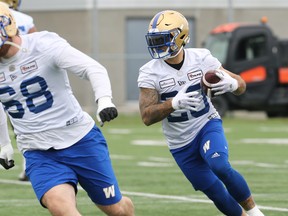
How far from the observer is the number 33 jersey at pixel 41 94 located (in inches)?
277

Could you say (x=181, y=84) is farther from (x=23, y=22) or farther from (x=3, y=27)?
(x=23, y=22)

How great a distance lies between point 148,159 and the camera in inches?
606

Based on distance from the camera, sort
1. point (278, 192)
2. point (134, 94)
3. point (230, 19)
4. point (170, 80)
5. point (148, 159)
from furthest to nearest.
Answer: point (134, 94) → point (230, 19) → point (148, 159) → point (278, 192) → point (170, 80)

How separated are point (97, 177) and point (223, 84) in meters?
1.40

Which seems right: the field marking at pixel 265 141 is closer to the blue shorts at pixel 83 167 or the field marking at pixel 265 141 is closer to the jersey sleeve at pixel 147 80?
the jersey sleeve at pixel 147 80

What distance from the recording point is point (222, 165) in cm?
791

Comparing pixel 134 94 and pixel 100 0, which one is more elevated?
pixel 100 0

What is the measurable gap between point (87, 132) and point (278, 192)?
426cm

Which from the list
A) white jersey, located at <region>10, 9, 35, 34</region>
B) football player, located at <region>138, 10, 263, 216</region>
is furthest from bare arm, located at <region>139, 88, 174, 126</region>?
white jersey, located at <region>10, 9, 35, 34</region>

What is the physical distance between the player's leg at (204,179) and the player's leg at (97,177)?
1196 millimetres

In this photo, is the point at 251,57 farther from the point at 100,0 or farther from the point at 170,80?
the point at 170,80

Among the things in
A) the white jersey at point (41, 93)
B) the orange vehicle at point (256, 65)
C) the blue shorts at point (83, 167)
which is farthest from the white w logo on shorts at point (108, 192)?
the orange vehicle at point (256, 65)

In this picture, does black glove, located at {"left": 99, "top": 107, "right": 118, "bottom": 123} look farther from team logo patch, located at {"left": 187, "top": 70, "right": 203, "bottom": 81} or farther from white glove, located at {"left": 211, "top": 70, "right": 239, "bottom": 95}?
team logo patch, located at {"left": 187, "top": 70, "right": 203, "bottom": 81}

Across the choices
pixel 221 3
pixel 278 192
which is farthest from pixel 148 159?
pixel 221 3
